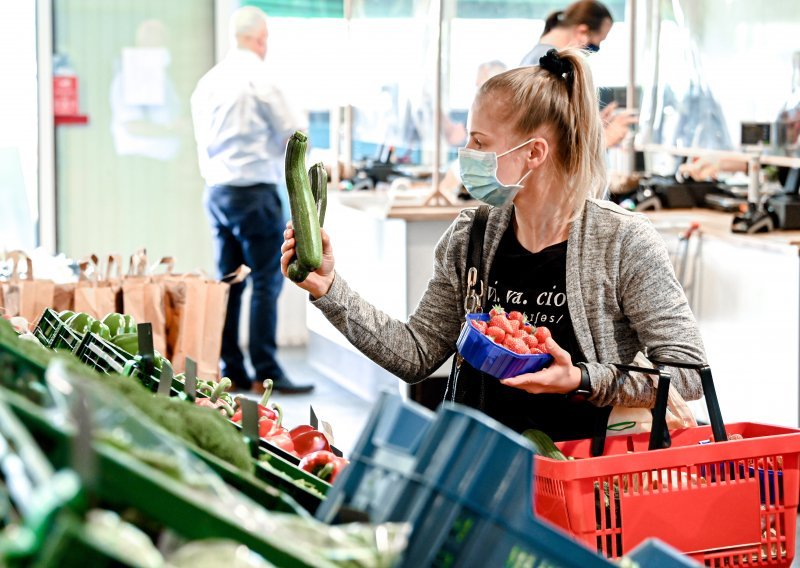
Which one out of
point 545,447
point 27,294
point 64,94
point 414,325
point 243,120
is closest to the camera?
point 545,447

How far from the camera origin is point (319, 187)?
8.07ft

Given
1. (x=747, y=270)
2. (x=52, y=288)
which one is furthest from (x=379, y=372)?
(x=52, y=288)

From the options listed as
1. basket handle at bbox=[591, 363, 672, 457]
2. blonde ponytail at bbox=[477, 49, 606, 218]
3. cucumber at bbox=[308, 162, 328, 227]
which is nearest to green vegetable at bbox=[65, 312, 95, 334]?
cucumber at bbox=[308, 162, 328, 227]

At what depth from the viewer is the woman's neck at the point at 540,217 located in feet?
7.93

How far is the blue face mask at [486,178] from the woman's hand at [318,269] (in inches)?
12.6

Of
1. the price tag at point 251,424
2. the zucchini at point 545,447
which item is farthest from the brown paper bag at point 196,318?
the price tag at point 251,424

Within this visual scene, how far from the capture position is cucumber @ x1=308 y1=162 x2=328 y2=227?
2.45 metres

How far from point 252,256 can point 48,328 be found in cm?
451

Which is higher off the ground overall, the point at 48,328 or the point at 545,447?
the point at 48,328

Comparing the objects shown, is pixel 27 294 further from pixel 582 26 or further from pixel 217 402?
pixel 582 26

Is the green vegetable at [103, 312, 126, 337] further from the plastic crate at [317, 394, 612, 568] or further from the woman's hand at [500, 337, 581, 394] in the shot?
the plastic crate at [317, 394, 612, 568]

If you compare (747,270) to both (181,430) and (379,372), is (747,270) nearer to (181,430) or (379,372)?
(379,372)

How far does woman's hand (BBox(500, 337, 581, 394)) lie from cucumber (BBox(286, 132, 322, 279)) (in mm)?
468

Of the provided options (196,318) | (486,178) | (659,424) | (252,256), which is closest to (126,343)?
(486,178)
